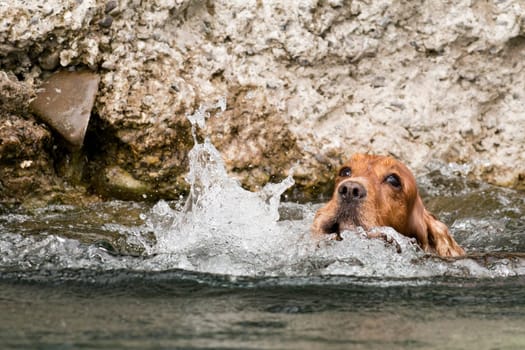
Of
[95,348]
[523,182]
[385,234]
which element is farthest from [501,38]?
[95,348]

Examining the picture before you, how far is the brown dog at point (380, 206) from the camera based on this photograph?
5.71 meters

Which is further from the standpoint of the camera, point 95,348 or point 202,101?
point 202,101

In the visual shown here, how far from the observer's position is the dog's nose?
5.72 m

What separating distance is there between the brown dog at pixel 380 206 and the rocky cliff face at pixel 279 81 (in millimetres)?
1529

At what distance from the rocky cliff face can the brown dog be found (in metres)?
1.53

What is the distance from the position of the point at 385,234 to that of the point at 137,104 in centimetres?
245

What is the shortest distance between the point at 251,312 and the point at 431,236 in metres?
2.19

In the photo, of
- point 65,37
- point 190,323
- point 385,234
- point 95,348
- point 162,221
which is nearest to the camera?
point 95,348

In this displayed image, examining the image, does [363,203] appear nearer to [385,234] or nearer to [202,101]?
[385,234]

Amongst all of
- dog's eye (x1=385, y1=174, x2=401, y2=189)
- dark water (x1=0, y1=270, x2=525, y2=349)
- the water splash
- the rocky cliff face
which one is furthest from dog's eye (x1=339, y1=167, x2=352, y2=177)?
the rocky cliff face

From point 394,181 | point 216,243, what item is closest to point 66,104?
point 216,243

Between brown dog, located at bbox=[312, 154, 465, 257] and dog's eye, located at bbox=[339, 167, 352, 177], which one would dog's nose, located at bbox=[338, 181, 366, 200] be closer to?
brown dog, located at bbox=[312, 154, 465, 257]

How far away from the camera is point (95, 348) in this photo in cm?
340

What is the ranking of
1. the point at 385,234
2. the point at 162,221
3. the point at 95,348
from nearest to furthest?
the point at 95,348 → the point at 385,234 → the point at 162,221
